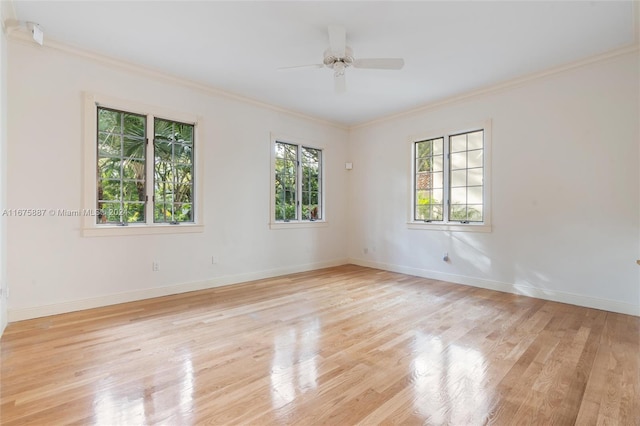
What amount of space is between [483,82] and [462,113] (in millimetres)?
574

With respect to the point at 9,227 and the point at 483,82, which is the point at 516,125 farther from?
the point at 9,227

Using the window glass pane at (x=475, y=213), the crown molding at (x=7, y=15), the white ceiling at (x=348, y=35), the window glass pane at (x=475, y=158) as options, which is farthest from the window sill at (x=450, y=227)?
the crown molding at (x=7, y=15)

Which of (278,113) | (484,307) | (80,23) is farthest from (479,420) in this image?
(278,113)

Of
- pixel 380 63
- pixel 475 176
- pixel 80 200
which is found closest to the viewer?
pixel 380 63

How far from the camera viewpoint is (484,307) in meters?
3.60

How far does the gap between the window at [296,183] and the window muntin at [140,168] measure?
146 cm

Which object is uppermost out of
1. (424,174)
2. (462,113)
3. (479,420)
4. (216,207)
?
(462,113)

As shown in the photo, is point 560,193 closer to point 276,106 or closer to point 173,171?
point 276,106

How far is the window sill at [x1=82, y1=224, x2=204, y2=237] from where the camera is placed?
3.51 m

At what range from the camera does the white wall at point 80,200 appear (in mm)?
3129

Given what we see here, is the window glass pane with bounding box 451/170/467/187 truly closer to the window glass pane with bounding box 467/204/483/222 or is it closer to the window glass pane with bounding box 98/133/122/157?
the window glass pane with bounding box 467/204/483/222

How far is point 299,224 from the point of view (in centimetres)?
561

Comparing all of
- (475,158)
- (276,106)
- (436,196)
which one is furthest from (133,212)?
(475,158)

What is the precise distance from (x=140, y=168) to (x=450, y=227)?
4534 millimetres
